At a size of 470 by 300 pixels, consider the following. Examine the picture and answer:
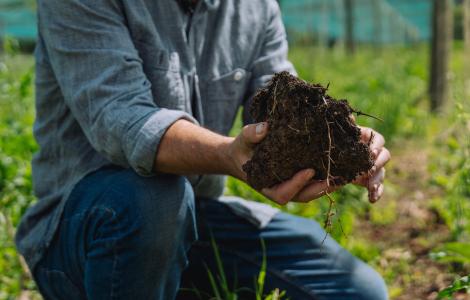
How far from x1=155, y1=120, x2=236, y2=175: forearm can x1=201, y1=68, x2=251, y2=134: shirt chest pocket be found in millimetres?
467

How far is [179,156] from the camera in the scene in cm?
169

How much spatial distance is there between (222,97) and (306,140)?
0.72 meters

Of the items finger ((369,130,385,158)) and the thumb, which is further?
finger ((369,130,385,158))

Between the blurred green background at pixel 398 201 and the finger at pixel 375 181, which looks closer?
the finger at pixel 375 181

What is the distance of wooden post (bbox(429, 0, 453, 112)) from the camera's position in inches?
216

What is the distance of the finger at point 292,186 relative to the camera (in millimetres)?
1549

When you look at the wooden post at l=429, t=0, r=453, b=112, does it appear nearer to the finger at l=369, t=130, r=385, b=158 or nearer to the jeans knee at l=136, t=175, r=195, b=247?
the finger at l=369, t=130, r=385, b=158

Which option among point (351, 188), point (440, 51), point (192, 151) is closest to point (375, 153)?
point (192, 151)

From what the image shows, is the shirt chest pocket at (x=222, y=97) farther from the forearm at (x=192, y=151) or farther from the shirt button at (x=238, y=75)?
the forearm at (x=192, y=151)

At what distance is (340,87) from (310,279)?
4.83 meters

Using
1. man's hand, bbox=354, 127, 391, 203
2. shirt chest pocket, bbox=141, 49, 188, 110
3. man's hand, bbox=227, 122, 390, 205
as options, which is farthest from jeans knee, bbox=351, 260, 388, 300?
shirt chest pocket, bbox=141, 49, 188, 110

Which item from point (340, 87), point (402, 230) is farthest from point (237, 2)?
point (340, 87)

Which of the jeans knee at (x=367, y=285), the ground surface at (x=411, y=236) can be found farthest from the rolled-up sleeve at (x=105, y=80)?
the ground surface at (x=411, y=236)

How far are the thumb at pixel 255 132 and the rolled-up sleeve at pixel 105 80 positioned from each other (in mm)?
254
